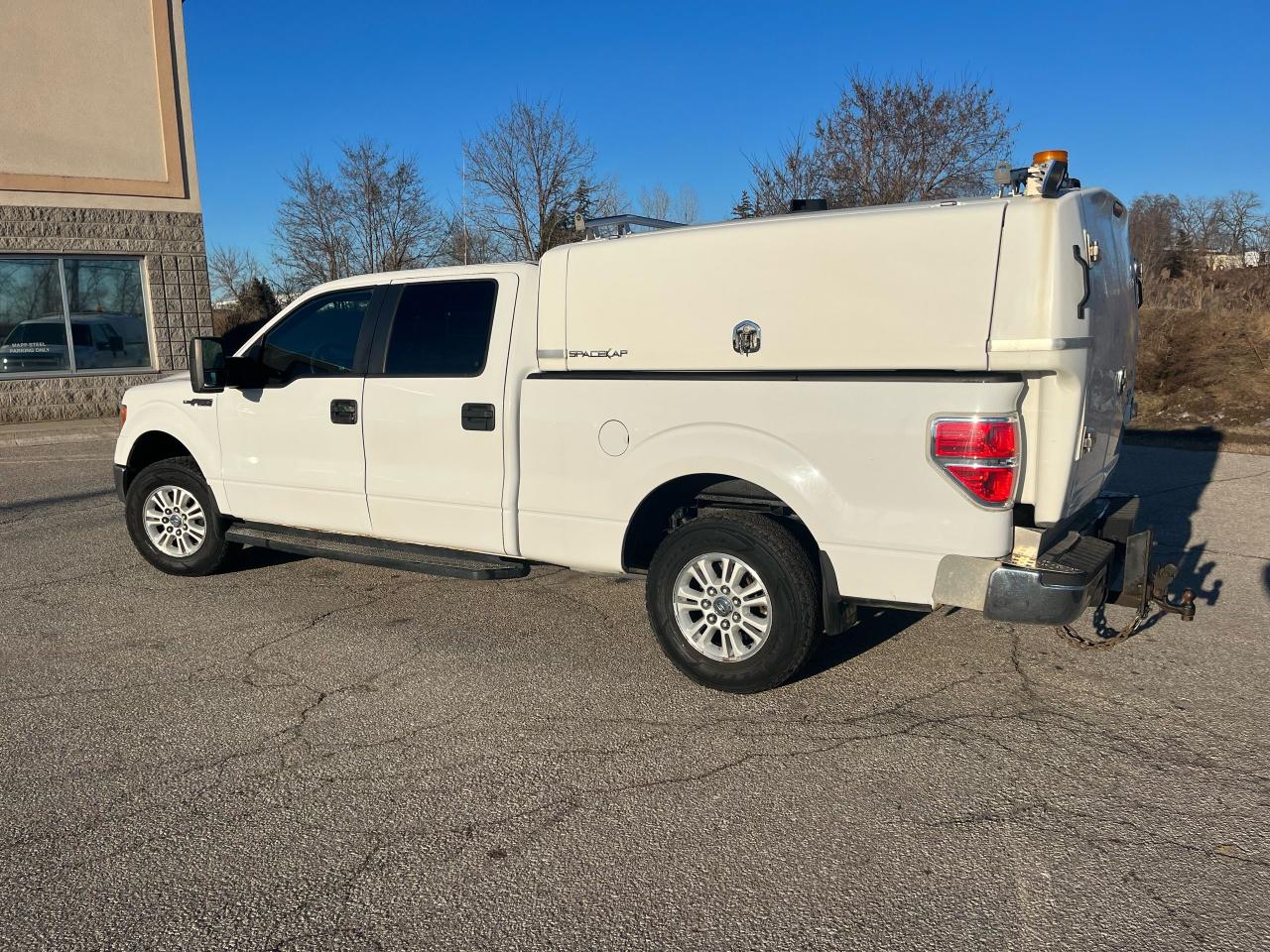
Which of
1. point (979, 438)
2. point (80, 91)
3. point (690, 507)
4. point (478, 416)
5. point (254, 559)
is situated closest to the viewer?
point (979, 438)

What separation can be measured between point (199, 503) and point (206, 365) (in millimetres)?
1066

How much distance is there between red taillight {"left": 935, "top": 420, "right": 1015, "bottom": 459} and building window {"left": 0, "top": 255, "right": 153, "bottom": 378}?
15517 millimetres

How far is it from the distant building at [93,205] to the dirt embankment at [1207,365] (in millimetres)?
15445

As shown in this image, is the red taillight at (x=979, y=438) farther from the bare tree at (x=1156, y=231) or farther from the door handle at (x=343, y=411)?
the bare tree at (x=1156, y=231)

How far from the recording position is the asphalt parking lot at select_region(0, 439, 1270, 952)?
2.79 metres

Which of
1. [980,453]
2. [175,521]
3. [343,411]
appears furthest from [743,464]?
[175,521]

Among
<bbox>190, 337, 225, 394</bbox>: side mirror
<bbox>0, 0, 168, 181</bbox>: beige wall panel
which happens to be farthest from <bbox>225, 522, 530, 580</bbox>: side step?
<bbox>0, 0, 168, 181</bbox>: beige wall panel

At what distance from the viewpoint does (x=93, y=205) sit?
49.2 ft

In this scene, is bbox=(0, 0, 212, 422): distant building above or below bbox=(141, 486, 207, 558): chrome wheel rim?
above

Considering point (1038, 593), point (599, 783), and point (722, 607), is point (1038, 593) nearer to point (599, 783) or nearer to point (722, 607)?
point (722, 607)

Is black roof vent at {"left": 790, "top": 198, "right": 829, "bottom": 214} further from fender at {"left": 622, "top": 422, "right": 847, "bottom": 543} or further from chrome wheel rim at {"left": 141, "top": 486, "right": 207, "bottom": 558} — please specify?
chrome wheel rim at {"left": 141, "top": 486, "right": 207, "bottom": 558}

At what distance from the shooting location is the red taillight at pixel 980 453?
369 centimetres

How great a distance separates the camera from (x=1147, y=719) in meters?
4.12

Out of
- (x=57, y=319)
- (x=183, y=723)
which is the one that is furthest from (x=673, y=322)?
(x=57, y=319)
